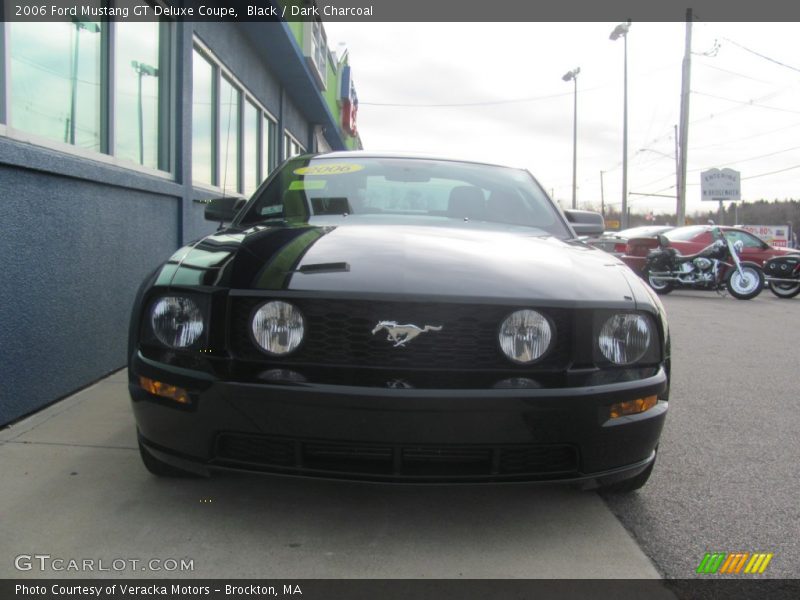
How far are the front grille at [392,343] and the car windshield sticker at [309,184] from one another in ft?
4.65

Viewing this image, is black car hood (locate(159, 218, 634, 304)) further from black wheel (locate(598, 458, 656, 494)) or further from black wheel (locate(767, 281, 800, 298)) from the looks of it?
black wheel (locate(767, 281, 800, 298))

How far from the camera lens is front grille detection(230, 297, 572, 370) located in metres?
2.04

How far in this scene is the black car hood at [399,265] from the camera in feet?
6.91

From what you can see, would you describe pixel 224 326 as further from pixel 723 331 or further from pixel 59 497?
pixel 723 331

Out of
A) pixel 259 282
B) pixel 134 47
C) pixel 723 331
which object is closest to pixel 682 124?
pixel 723 331

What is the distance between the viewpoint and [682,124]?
73.3 feet

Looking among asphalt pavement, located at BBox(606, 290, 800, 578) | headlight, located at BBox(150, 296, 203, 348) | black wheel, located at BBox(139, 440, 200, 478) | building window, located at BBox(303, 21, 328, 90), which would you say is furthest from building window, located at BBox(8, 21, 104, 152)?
building window, located at BBox(303, 21, 328, 90)

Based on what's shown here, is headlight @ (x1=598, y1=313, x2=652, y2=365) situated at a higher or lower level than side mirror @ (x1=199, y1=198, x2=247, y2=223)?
lower

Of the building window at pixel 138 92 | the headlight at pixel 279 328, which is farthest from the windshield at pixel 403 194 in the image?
the building window at pixel 138 92

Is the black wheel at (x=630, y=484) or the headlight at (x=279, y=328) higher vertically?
the headlight at (x=279, y=328)

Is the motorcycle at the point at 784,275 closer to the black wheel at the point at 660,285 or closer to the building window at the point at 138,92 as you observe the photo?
the black wheel at the point at 660,285

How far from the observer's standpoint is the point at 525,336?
210cm

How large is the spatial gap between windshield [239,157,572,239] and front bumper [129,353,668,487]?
121 centimetres

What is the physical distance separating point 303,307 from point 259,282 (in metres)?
0.18
